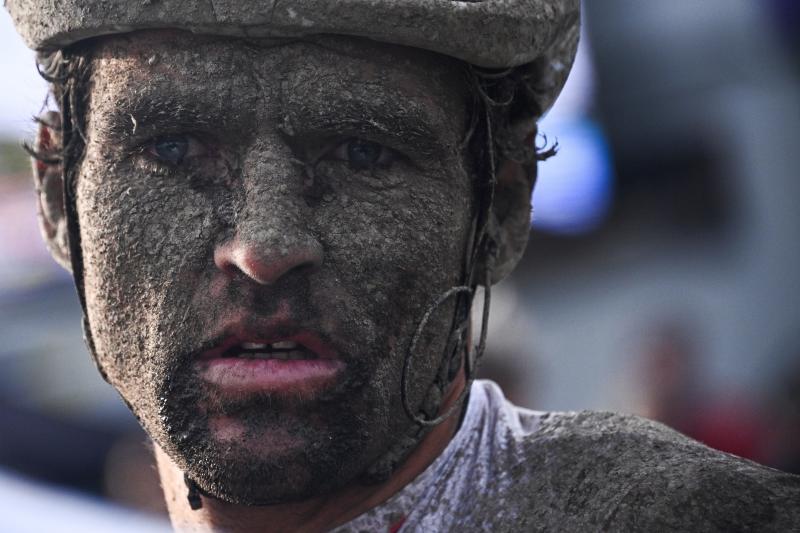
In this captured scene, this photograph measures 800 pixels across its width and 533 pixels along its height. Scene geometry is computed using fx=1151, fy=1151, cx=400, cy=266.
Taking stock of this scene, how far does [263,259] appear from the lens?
7.01ft

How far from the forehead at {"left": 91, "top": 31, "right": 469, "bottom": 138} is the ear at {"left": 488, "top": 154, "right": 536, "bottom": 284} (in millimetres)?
436

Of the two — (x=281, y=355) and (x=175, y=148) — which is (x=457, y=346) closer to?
(x=281, y=355)

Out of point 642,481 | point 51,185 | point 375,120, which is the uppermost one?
point 51,185

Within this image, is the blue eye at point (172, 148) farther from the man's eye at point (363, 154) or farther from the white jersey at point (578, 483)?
the white jersey at point (578, 483)

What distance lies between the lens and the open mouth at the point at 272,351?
2.21 m

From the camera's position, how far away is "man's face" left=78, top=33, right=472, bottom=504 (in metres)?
2.20

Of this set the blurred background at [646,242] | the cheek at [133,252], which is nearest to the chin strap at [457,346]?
the cheek at [133,252]

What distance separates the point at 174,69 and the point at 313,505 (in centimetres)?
95

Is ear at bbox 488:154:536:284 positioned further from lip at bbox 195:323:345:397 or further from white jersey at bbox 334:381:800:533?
lip at bbox 195:323:345:397

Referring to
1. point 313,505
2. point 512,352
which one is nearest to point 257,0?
point 313,505

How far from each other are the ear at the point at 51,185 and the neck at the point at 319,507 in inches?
23.8

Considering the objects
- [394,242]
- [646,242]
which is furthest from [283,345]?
[646,242]

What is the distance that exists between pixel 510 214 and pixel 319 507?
818mm

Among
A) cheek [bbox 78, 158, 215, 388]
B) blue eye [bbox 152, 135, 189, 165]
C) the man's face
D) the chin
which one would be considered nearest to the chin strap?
the man's face
